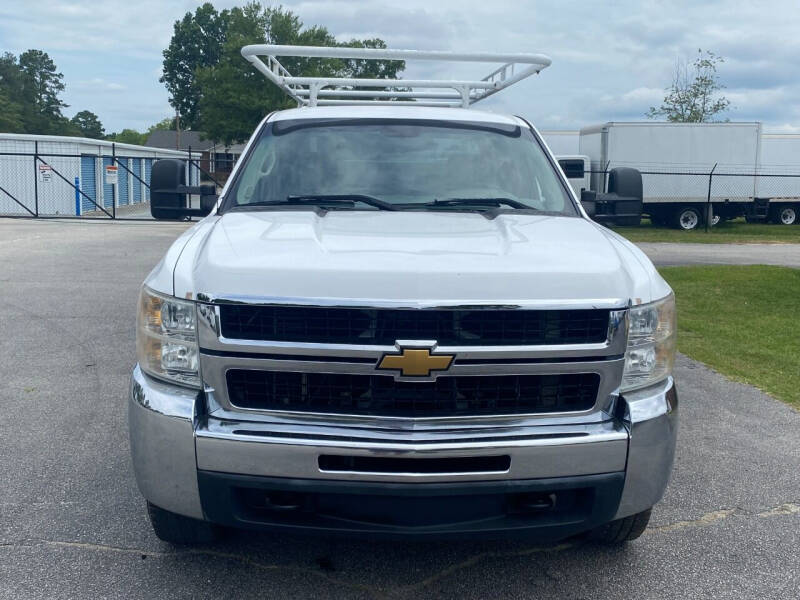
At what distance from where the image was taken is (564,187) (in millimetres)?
4629

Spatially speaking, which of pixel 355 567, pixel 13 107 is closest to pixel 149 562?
pixel 355 567

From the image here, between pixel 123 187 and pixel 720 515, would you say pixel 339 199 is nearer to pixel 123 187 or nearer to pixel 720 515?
pixel 720 515

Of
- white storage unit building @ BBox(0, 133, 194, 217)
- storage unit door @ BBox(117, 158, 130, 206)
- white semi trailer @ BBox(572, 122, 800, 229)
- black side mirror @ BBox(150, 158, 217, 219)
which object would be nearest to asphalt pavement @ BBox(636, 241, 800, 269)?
white semi trailer @ BBox(572, 122, 800, 229)

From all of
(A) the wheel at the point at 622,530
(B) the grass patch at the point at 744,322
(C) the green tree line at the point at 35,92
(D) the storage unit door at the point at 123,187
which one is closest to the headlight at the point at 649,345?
(A) the wheel at the point at 622,530

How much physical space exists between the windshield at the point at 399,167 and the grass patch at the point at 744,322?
321 cm

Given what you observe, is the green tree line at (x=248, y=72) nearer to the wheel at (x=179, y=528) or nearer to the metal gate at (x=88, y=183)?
the metal gate at (x=88, y=183)

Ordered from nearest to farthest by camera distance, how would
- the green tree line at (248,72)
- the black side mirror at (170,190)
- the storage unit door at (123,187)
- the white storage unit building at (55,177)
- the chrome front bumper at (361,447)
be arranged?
the chrome front bumper at (361,447) < the black side mirror at (170,190) < the white storage unit building at (55,177) < the storage unit door at (123,187) < the green tree line at (248,72)

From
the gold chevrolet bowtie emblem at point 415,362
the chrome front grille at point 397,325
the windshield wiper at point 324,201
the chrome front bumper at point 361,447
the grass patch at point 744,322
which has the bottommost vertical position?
the grass patch at point 744,322

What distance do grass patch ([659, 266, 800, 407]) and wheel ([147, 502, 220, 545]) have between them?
4723mm

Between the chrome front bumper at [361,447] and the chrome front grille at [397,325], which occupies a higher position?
the chrome front grille at [397,325]

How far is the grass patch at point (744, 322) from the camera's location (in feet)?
24.7

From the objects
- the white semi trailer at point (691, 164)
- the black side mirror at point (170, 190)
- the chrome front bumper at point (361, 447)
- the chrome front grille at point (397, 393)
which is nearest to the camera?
the chrome front bumper at point (361, 447)

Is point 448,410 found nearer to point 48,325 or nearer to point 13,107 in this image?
point 48,325

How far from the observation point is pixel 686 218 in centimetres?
2866
